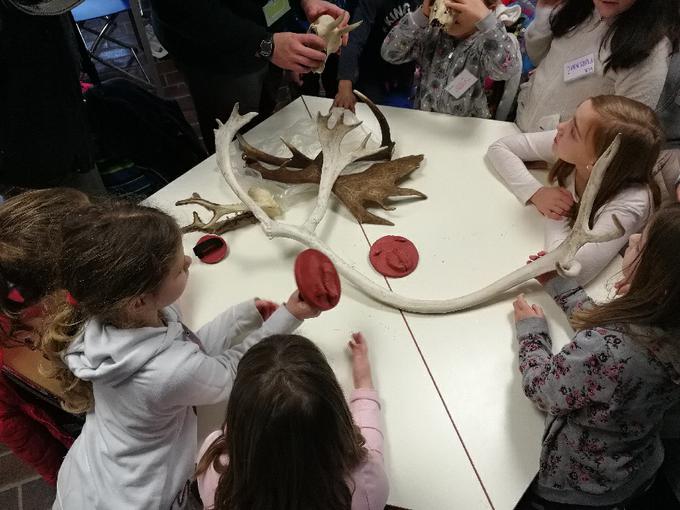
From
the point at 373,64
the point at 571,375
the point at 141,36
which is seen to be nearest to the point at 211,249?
the point at 571,375

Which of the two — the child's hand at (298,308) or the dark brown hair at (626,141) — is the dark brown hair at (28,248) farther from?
the dark brown hair at (626,141)

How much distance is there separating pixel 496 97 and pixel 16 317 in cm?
182

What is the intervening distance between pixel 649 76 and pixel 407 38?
2.68 ft

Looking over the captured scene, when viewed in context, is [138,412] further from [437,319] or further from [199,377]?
[437,319]

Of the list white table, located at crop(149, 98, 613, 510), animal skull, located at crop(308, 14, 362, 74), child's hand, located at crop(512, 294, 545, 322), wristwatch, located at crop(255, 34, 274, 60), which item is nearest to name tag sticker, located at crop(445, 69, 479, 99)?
white table, located at crop(149, 98, 613, 510)

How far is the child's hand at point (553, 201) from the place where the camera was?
1.46 metres

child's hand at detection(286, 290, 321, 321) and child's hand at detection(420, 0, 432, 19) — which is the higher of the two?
child's hand at detection(420, 0, 432, 19)

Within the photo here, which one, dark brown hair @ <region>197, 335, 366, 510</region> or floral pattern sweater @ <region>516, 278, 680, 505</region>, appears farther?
floral pattern sweater @ <region>516, 278, 680, 505</region>

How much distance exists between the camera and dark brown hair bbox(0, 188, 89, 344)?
3.48ft

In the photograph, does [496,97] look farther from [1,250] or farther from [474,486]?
[1,250]

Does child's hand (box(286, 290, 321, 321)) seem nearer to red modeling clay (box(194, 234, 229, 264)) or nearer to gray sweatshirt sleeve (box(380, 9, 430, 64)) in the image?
red modeling clay (box(194, 234, 229, 264))

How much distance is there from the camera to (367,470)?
0.92m

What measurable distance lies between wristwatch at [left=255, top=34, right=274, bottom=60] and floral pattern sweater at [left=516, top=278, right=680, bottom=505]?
1234mm

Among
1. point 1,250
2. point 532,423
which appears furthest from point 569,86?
point 1,250
